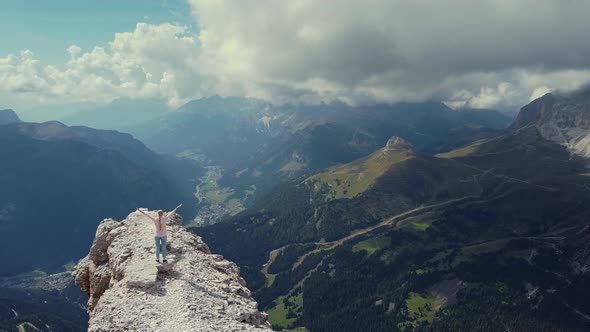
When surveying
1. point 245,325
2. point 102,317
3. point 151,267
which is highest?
point 151,267

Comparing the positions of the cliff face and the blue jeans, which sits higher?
the blue jeans

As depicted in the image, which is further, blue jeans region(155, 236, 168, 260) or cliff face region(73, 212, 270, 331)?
blue jeans region(155, 236, 168, 260)

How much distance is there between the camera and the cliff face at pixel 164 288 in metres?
25.8

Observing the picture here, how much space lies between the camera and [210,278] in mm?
33188

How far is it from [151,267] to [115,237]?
1346cm

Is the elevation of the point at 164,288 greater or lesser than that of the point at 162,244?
lesser

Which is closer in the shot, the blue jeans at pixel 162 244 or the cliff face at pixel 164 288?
the cliff face at pixel 164 288

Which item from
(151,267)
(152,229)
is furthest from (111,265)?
(151,267)

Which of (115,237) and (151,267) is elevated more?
(115,237)

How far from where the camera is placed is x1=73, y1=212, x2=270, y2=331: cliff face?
1017 inches

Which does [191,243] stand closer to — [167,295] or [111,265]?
[111,265]

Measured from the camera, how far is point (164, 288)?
3003 cm

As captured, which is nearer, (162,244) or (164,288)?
(164,288)

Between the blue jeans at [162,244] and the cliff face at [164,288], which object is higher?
the blue jeans at [162,244]
